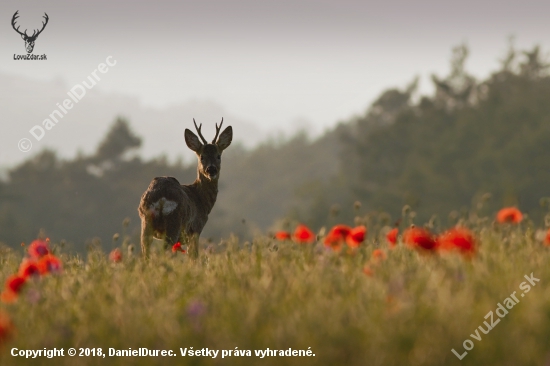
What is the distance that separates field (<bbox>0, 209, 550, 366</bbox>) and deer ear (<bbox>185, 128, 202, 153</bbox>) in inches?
191

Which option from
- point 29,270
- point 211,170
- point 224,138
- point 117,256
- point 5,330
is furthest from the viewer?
point 224,138

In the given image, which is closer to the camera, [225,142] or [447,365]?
[447,365]

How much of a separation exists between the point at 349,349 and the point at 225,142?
775 centimetres

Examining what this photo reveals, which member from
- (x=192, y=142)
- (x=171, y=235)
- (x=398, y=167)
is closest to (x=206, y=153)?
(x=192, y=142)

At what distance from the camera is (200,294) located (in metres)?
5.45

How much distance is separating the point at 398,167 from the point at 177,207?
5006 centimetres

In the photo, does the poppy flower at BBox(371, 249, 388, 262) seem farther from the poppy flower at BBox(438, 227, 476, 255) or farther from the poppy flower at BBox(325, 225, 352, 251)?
the poppy flower at BBox(438, 227, 476, 255)

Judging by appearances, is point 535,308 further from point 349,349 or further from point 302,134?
point 302,134

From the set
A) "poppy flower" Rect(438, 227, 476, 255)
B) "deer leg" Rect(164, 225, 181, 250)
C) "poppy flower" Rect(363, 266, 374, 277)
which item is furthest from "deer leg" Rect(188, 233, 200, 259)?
"poppy flower" Rect(438, 227, 476, 255)

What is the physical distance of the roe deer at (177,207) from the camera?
377 inches

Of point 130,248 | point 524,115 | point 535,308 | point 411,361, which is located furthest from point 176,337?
point 524,115

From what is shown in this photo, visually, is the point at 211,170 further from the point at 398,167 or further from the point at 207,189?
the point at 398,167

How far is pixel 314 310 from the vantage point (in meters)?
4.62

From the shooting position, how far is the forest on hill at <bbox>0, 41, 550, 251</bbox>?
50.2m
